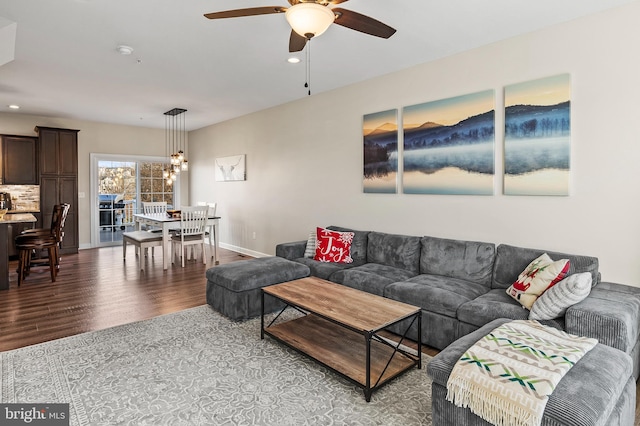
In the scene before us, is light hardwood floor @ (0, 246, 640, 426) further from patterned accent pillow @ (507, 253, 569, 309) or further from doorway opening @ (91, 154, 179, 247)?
doorway opening @ (91, 154, 179, 247)

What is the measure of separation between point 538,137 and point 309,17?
241 centimetres

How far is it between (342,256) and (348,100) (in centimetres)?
213

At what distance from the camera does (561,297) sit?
2342 mm

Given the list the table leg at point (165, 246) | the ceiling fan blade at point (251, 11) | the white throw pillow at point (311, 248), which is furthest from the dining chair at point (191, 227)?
the ceiling fan blade at point (251, 11)

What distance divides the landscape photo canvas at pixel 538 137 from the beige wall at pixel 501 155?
7 cm

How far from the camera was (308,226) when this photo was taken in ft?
18.0

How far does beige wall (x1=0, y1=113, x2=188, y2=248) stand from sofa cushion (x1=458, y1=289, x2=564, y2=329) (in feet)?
25.6

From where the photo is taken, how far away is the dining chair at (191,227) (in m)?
5.89

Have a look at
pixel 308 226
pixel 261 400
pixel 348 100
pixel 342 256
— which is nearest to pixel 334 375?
pixel 261 400

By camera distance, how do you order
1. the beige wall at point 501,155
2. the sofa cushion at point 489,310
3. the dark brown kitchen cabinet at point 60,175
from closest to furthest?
the sofa cushion at point 489,310 < the beige wall at point 501,155 < the dark brown kitchen cabinet at point 60,175

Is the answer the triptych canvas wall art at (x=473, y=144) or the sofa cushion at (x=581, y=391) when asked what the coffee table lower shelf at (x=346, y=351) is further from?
the triptych canvas wall art at (x=473, y=144)

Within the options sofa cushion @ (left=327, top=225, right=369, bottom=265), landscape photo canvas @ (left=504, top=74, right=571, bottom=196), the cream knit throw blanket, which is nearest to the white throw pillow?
sofa cushion @ (left=327, top=225, right=369, bottom=265)

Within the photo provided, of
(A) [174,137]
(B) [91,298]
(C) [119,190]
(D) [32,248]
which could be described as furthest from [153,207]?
(B) [91,298]

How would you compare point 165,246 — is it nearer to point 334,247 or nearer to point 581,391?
point 334,247
